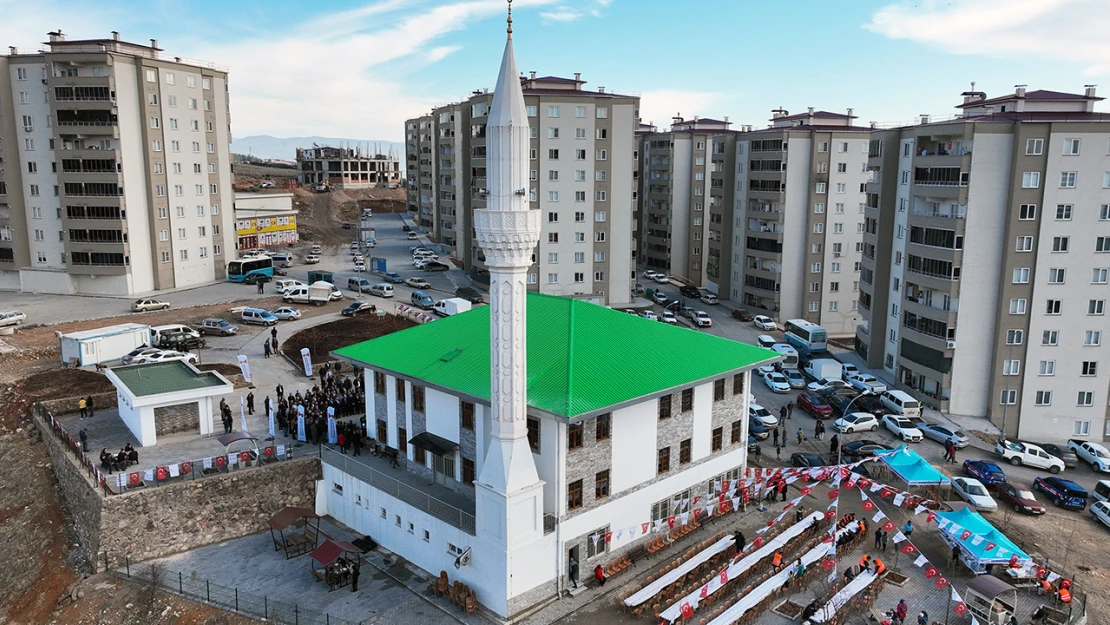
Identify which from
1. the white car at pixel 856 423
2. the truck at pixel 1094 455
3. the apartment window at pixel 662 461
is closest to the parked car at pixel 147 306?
the apartment window at pixel 662 461

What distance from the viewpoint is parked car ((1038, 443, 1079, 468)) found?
42250 mm

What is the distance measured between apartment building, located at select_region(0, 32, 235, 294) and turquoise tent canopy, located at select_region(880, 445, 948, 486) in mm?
63832

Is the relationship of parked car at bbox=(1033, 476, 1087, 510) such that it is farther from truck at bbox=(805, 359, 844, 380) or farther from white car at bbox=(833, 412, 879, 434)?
truck at bbox=(805, 359, 844, 380)

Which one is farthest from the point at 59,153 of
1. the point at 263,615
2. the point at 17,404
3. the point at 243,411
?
the point at 263,615

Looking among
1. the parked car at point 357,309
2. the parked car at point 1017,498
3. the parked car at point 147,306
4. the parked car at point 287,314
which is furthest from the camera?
the parked car at point 357,309

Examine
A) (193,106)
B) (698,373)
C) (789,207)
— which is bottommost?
(698,373)

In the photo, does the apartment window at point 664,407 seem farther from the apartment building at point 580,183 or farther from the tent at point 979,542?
the apartment building at point 580,183

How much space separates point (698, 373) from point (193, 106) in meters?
62.6

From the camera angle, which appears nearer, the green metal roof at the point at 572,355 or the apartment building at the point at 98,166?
the green metal roof at the point at 572,355

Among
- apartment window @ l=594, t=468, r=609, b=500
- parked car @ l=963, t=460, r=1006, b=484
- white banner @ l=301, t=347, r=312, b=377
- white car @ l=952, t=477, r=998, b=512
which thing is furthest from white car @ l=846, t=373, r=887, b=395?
white banner @ l=301, t=347, r=312, b=377

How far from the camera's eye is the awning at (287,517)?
29.3 metres

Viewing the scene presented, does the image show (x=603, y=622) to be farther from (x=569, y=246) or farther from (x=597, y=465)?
(x=569, y=246)

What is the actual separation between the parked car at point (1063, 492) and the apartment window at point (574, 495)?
81.8ft

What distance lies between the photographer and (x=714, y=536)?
97.9ft
